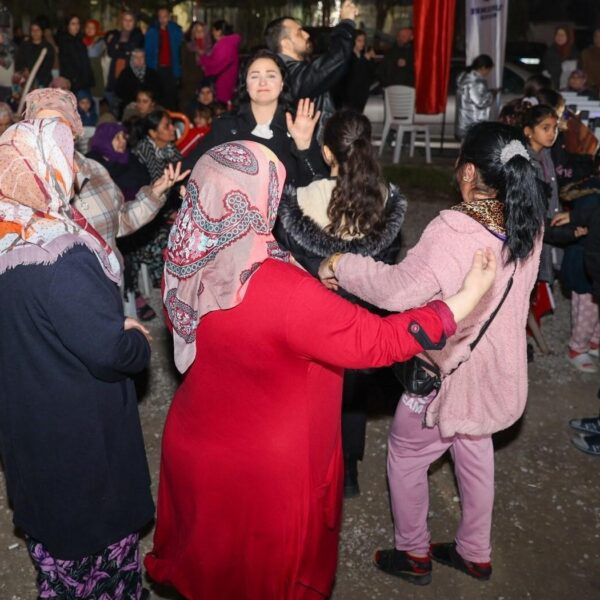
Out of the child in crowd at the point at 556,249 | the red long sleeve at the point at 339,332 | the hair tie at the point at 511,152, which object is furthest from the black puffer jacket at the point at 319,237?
the child in crowd at the point at 556,249

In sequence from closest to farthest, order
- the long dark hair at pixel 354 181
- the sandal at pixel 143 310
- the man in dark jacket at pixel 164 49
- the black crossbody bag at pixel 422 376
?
the black crossbody bag at pixel 422 376 → the long dark hair at pixel 354 181 → the sandal at pixel 143 310 → the man in dark jacket at pixel 164 49

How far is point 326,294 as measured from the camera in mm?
2012

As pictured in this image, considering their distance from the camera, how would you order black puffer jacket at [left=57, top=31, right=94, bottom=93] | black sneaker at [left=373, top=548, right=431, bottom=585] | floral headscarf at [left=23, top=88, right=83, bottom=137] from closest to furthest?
black sneaker at [left=373, top=548, right=431, bottom=585]
floral headscarf at [left=23, top=88, right=83, bottom=137]
black puffer jacket at [left=57, top=31, right=94, bottom=93]

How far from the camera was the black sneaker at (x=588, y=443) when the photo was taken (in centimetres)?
420

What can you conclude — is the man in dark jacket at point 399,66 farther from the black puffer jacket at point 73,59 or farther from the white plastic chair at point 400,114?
the black puffer jacket at point 73,59

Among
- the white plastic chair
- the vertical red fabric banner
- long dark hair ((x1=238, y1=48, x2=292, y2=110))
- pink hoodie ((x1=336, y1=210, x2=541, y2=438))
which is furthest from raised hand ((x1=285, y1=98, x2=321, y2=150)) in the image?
the white plastic chair

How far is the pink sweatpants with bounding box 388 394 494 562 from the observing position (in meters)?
2.91

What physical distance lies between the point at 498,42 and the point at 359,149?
24.5ft

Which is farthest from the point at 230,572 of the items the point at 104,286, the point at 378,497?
the point at 378,497

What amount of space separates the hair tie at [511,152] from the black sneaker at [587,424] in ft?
7.93

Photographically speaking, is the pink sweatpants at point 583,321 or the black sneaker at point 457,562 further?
the pink sweatpants at point 583,321

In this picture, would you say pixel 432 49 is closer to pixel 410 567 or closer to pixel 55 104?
pixel 55 104

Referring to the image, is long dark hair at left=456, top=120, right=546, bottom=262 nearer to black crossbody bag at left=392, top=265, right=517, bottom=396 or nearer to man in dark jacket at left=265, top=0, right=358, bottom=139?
black crossbody bag at left=392, top=265, right=517, bottom=396

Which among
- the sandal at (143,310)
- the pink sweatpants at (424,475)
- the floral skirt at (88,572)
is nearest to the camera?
the floral skirt at (88,572)
